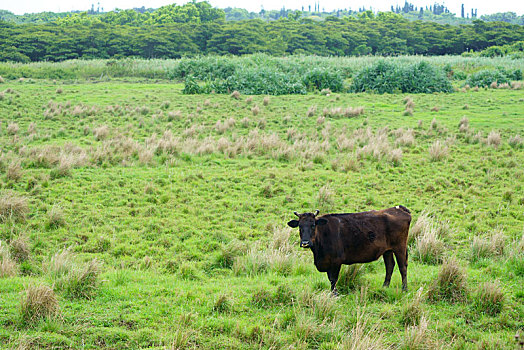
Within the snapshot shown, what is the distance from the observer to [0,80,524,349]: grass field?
568cm

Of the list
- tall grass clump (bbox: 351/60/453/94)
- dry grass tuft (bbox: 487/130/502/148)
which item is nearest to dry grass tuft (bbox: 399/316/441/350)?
dry grass tuft (bbox: 487/130/502/148)

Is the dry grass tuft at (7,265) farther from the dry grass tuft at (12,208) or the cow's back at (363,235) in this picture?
the cow's back at (363,235)

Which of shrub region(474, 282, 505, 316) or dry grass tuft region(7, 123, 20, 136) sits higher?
dry grass tuft region(7, 123, 20, 136)

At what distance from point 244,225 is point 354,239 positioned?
179 inches

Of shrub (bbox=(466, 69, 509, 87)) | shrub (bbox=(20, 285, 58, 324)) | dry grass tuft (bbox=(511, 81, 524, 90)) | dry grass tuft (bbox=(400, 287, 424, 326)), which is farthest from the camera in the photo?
shrub (bbox=(466, 69, 509, 87))

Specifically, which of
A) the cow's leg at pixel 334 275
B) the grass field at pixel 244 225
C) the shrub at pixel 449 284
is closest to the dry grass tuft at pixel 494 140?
the grass field at pixel 244 225

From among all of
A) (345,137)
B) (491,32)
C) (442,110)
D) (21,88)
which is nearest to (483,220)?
(345,137)

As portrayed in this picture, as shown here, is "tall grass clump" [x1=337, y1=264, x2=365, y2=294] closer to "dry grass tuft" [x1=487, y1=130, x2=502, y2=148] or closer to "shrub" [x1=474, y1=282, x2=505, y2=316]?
"shrub" [x1=474, y1=282, x2=505, y2=316]

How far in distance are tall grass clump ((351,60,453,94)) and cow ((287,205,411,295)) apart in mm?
28184

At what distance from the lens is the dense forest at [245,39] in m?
65.3

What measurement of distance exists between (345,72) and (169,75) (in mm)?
15800

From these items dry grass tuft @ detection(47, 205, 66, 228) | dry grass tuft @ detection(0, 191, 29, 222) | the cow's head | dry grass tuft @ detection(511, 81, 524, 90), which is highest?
dry grass tuft @ detection(511, 81, 524, 90)

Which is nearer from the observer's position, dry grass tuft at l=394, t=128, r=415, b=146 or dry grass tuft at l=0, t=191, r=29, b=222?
dry grass tuft at l=0, t=191, r=29, b=222

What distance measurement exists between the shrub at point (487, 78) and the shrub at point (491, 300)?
1321 inches
